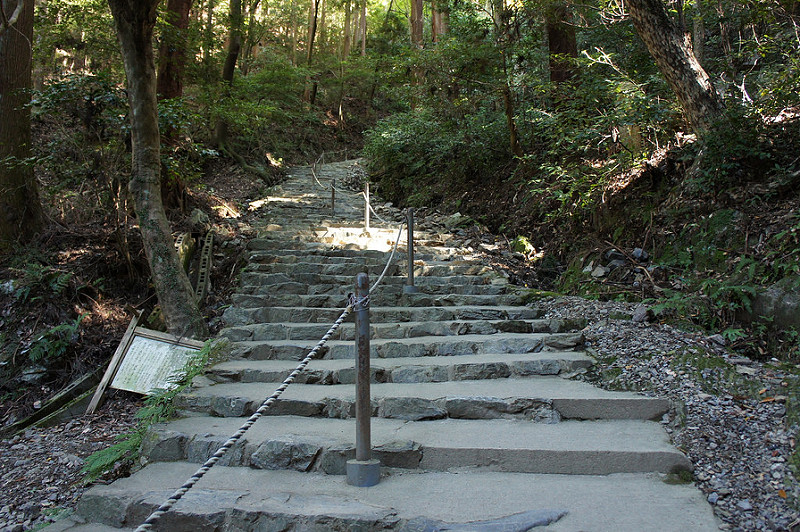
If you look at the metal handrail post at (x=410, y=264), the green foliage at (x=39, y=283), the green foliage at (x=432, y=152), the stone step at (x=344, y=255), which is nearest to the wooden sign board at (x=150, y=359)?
the stone step at (x=344, y=255)

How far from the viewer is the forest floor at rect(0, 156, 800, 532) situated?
2879 mm

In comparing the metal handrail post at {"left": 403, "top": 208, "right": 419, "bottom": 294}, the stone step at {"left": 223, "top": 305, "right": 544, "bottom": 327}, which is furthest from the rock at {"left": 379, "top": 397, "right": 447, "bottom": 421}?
the metal handrail post at {"left": 403, "top": 208, "right": 419, "bottom": 294}

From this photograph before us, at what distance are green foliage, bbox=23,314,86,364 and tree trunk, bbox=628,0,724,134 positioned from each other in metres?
8.07

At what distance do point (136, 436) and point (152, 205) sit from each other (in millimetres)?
3574

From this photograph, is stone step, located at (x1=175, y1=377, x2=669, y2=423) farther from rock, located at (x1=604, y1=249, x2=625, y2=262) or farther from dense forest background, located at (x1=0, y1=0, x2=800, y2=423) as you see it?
rock, located at (x1=604, y1=249, x2=625, y2=262)

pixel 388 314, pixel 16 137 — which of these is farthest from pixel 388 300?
pixel 16 137

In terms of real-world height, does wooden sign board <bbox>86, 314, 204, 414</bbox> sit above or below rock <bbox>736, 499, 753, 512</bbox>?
below

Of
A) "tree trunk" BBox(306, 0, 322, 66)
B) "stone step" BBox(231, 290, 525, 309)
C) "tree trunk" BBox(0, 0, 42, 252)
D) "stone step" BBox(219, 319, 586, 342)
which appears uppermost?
"tree trunk" BBox(306, 0, 322, 66)

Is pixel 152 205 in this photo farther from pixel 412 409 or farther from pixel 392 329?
pixel 412 409

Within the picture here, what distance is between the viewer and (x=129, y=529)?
293 centimetres

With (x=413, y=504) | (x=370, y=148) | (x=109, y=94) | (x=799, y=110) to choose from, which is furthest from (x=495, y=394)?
(x=370, y=148)

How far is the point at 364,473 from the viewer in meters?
2.92

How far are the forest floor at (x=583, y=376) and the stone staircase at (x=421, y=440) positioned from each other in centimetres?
21

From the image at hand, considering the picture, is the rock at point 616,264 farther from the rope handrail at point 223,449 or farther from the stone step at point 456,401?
the rope handrail at point 223,449
